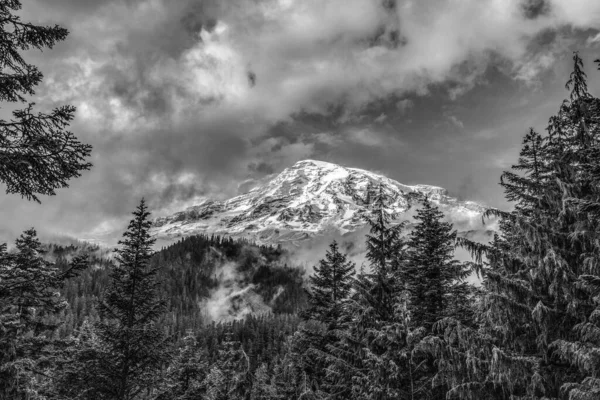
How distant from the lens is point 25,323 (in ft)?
55.7

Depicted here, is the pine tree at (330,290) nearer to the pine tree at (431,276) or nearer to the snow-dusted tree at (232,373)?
the pine tree at (431,276)

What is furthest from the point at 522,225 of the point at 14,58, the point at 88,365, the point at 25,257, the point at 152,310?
the point at 25,257

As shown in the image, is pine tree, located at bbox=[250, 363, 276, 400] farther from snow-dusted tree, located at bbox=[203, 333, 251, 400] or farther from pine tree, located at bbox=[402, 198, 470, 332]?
pine tree, located at bbox=[402, 198, 470, 332]

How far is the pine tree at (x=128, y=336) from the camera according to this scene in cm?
1755

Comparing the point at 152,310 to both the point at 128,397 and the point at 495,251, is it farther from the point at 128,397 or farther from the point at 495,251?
the point at 495,251

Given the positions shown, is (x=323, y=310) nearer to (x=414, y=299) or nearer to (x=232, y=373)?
(x=414, y=299)

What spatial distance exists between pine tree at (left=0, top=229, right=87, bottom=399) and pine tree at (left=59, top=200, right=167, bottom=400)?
5.77 ft

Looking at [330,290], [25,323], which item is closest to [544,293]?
[330,290]

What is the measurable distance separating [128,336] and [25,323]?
13.9 ft

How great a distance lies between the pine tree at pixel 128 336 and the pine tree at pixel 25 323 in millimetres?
1758

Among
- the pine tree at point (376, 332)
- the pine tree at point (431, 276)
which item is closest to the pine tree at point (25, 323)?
the pine tree at point (376, 332)

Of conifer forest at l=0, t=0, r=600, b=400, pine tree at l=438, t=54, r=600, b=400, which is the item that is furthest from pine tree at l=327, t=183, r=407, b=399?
pine tree at l=438, t=54, r=600, b=400

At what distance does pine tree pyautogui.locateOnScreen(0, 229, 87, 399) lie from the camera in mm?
14039

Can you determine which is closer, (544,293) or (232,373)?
(544,293)
